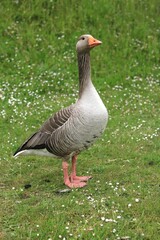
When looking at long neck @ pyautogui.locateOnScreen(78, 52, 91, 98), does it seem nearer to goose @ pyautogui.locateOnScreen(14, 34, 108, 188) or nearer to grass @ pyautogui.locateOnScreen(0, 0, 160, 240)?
goose @ pyautogui.locateOnScreen(14, 34, 108, 188)

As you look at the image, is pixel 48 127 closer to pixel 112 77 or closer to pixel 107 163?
pixel 107 163

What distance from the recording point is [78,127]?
591 centimetres

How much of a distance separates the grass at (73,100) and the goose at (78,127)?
1.73 ft

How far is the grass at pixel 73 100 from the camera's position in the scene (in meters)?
5.39

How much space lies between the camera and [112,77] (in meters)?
12.0

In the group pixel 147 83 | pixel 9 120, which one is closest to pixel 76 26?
pixel 147 83

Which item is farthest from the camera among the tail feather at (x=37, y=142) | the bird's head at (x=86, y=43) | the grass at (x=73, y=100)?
the tail feather at (x=37, y=142)

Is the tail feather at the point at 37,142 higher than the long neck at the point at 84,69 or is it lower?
lower

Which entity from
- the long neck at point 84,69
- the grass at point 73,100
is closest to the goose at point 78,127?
the long neck at point 84,69

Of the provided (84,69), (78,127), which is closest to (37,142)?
(78,127)

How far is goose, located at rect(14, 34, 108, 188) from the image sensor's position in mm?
5914

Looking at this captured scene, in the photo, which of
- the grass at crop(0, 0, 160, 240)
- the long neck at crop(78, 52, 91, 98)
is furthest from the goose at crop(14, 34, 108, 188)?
the grass at crop(0, 0, 160, 240)

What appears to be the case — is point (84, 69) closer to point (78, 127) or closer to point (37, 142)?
point (78, 127)

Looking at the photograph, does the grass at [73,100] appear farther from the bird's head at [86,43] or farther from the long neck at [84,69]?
the bird's head at [86,43]
